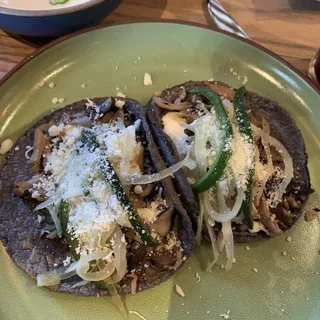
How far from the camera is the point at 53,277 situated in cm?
231

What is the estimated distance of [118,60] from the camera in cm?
305

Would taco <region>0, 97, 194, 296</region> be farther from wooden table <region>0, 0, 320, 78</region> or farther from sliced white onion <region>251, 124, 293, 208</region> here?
wooden table <region>0, 0, 320, 78</region>

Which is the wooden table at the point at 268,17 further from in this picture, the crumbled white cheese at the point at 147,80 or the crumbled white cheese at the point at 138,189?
the crumbled white cheese at the point at 138,189

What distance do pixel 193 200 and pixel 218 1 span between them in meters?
1.56

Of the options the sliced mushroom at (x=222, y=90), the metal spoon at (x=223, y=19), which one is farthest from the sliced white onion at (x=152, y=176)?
the metal spoon at (x=223, y=19)

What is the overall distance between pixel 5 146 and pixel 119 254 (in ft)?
2.82

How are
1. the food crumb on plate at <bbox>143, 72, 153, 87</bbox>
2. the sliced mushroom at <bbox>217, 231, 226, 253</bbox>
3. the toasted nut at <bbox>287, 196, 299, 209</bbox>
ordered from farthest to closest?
the food crumb on plate at <bbox>143, 72, 153, 87</bbox>
the toasted nut at <bbox>287, 196, 299, 209</bbox>
the sliced mushroom at <bbox>217, 231, 226, 253</bbox>

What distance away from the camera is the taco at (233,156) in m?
2.40

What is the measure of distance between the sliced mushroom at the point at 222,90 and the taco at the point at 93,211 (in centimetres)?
46

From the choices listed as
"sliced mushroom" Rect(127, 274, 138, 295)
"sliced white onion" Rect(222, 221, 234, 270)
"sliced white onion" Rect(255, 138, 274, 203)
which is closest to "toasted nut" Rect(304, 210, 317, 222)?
"sliced white onion" Rect(255, 138, 274, 203)

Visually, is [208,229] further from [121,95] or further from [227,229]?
[121,95]

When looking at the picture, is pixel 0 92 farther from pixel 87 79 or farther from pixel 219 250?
pixel 219 250

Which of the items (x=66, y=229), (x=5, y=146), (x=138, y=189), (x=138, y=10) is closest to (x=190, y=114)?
(x=138, y=189)

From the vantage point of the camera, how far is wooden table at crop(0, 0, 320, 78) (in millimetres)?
3246
